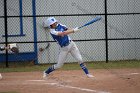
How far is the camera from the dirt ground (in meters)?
10.6

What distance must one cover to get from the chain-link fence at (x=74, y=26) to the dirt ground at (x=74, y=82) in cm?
319

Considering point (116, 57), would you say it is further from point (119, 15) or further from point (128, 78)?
point (128, 78)

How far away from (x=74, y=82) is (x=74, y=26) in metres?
6.68

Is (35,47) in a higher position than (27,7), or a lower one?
lower

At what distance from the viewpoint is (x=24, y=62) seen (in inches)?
713

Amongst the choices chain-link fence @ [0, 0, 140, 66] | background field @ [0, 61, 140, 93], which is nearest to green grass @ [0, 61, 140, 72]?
background field @ [0, 61, 140, 93]

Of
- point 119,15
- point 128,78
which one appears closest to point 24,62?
point 119,15

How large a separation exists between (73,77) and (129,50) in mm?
6226

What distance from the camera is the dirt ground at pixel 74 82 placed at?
10.6 m

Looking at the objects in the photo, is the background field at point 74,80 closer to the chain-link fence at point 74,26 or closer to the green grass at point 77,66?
the green grass at point 77,66

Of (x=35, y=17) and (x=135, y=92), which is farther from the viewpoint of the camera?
(x=35, y=17)

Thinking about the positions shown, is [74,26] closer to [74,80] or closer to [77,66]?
[77,66]

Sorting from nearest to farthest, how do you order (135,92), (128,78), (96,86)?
(135,92)
(96,86)
(128,78)

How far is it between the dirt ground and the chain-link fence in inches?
125
